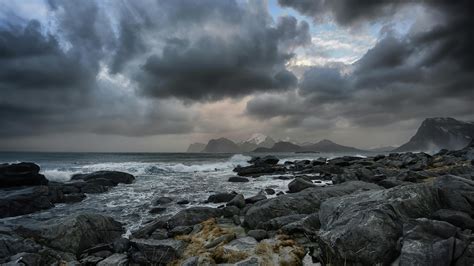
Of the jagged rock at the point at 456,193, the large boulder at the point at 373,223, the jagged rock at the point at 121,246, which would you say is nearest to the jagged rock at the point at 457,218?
the large boulder at the point at 373,223

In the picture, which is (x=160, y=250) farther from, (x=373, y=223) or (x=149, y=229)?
(x=373, y=223)

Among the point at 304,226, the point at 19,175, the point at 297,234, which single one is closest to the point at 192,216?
the point at 297,234

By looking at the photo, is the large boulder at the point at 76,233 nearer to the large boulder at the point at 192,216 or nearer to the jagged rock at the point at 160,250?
the large boulder at the point at 192,216

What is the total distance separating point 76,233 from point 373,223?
1020 cm

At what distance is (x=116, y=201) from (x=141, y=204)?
260cm

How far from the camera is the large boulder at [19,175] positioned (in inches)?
984

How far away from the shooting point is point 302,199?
12.4 meters

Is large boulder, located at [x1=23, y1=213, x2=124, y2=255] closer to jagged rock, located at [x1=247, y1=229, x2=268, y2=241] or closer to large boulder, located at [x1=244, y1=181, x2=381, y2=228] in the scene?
large boulder, located at [x1=244, y1=181, x2=381, y2=228]

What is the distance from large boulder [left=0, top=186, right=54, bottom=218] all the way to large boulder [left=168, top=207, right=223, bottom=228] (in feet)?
35.6

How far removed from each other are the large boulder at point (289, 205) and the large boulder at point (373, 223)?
3.59 meters

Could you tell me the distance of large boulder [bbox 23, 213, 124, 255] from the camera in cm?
962

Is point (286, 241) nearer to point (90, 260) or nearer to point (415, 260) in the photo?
point (415, 260)

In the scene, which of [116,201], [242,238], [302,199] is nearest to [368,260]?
[242,238]

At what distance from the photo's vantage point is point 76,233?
394 inches
